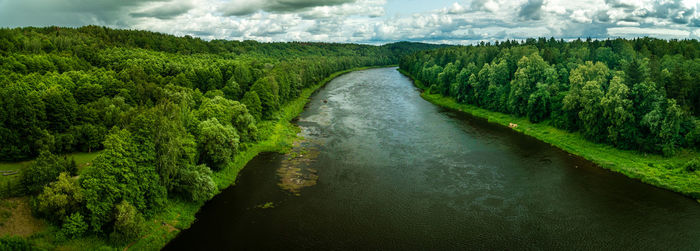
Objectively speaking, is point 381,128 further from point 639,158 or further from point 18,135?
point 18,135

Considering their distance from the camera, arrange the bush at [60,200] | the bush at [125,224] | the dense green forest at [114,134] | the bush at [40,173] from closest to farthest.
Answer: the bush at [60,200]
the bush at [125,224]
the dense green forest at [114,134]
the bush at [40,173]

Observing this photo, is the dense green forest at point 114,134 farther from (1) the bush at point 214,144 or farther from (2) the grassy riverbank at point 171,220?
(2) the grassy riverbank at point 171,220

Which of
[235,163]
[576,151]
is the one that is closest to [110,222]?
[235,163]

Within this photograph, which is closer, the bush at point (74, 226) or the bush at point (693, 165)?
the bush at point (74, 226)

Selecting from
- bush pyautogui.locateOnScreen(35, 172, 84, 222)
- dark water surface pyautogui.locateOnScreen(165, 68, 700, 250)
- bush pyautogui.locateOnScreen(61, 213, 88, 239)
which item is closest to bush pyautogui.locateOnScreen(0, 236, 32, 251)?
bush pyautogui.locateOnScreen(61, 213, 88, 239)

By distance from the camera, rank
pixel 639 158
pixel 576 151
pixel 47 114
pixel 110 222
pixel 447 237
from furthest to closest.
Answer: pixel 576 151
pixel 639 158
pixel 47 114
pixel 447 237
pixel 110 222

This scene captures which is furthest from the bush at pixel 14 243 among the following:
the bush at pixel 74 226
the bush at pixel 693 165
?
the bush at pixel 693 165

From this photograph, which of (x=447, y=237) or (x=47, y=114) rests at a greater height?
(x=47, y=114)
